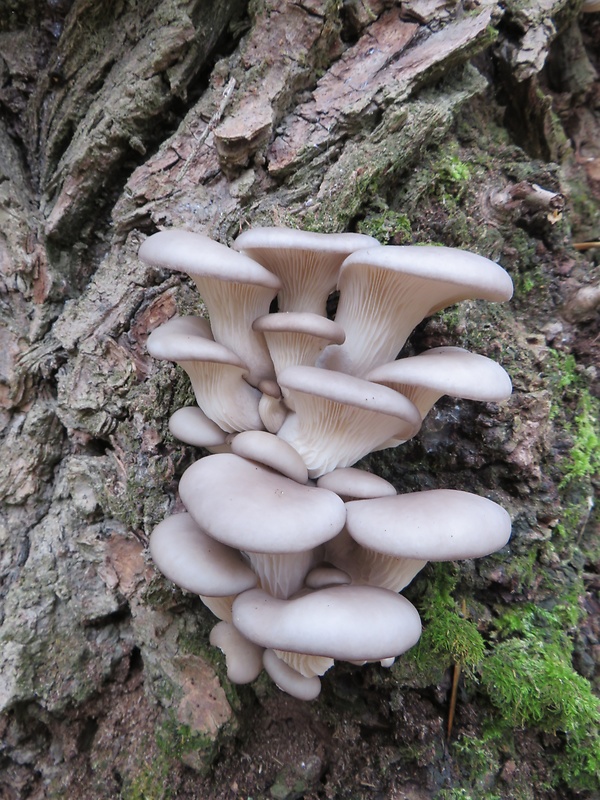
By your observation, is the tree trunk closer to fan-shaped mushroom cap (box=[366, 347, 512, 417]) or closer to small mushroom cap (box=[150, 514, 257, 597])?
small mushroom cap (box=[150, 514, 257, 597])

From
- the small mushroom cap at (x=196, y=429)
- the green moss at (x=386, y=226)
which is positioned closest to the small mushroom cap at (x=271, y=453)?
the small mushroom cap at (x=196, y=429)

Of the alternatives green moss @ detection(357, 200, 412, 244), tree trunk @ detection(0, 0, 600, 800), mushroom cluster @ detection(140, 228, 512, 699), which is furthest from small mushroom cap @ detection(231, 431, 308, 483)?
green moss @ detection(357, 200, 412, 244)

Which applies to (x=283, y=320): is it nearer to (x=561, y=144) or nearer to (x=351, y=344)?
(x=351, y=344)

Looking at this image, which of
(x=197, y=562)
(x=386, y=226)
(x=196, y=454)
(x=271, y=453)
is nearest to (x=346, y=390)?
(x=271, y=453)

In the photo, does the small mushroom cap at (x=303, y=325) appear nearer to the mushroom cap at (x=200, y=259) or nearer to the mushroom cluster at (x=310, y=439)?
the mushroom cluster at (x=310, y=439)

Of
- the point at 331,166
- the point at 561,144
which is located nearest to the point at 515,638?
the point at 331,166
